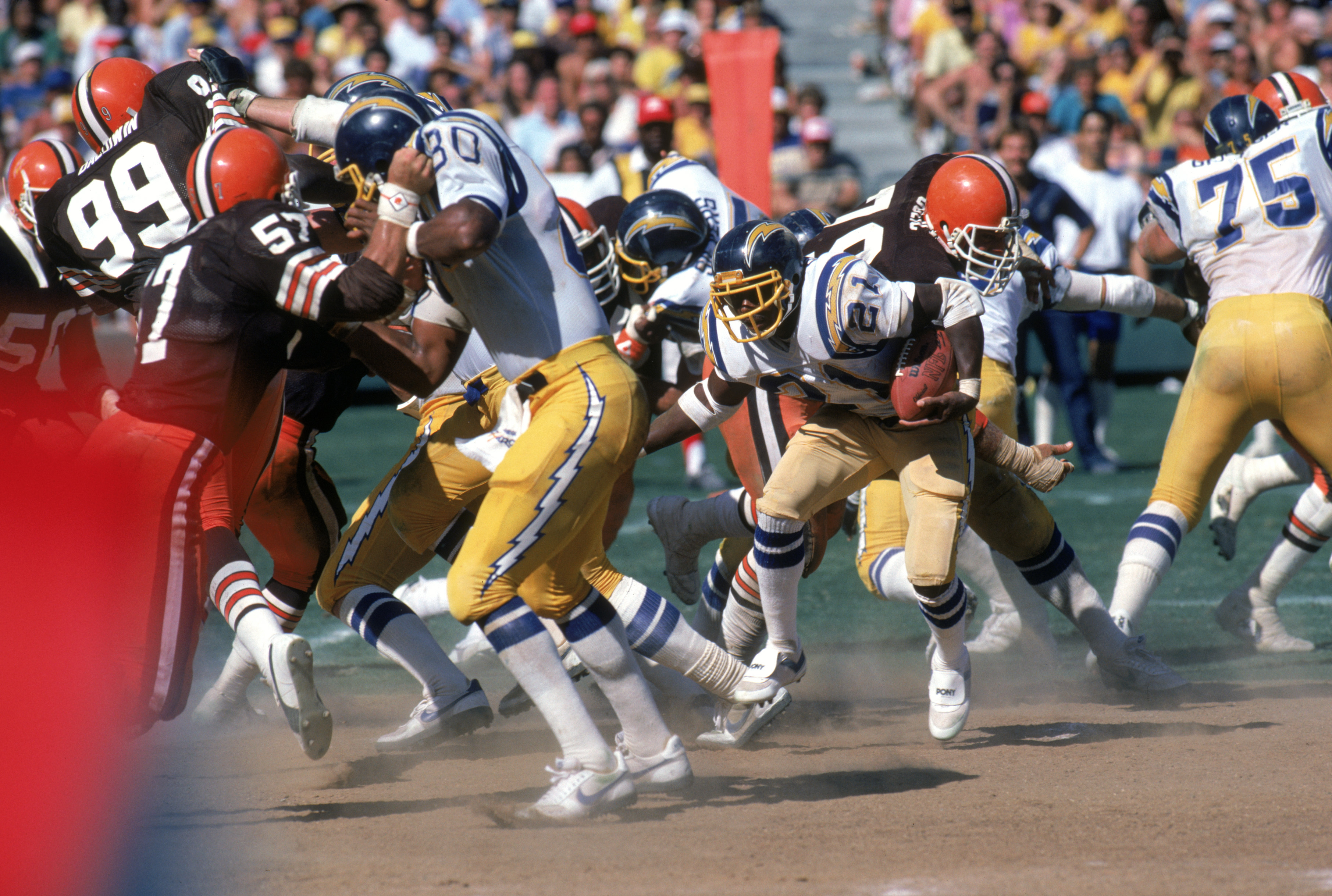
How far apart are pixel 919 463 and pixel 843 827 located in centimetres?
131

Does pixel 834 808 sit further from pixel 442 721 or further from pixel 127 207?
pixel 127 207

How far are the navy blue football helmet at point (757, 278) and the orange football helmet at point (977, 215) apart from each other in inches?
29.5

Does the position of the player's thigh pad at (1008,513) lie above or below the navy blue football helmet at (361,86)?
below

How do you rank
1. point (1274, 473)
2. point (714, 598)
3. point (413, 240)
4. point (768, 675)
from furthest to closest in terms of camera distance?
point (1274, 473), point (714, 598), point (768, 675), point (413, 240)

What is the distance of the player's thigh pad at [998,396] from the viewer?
5.43 meters

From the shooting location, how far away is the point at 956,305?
14.8ft

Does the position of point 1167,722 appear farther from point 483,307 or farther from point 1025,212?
point 483,307

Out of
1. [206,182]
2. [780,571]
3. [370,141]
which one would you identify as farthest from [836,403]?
[206,182]

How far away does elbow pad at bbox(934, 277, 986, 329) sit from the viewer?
449 centimetres

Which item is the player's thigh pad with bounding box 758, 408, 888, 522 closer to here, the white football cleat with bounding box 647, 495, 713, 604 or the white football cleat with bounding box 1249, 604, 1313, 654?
the white football cleat with bounding box 647, 495, 713, 604

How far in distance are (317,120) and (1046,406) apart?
25.1ft

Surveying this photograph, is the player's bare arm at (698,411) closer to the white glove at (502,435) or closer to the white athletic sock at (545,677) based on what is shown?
the white glove at (502,435)

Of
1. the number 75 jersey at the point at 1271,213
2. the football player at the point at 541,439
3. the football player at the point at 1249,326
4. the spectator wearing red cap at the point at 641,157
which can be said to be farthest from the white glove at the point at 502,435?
the spectator wearing red cap at the point at 641,157

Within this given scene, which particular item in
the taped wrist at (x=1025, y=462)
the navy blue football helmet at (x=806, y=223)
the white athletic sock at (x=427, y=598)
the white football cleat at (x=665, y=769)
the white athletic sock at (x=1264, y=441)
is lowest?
the white athletic sock at (x=1264, y=441)
